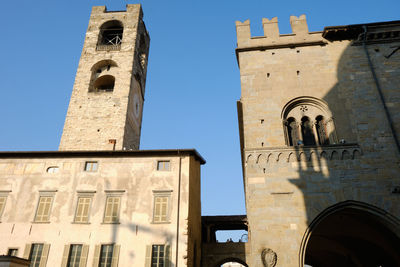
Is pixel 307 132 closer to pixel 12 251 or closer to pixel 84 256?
pixel 84 256

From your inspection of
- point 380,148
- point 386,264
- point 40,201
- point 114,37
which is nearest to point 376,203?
point 380,148

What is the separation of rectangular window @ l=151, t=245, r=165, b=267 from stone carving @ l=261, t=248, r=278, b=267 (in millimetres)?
4854

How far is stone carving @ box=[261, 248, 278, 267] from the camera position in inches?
424

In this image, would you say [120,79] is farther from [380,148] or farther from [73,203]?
[380,148]

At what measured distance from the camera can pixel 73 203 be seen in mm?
14984

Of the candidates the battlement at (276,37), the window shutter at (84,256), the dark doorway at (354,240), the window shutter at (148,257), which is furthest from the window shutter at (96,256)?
the battlement at (276,37)

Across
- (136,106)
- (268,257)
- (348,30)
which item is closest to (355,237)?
(268,257)

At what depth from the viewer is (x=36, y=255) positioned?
13914mm

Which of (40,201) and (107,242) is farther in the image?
(40,201)

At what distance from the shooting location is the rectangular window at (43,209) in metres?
14.7

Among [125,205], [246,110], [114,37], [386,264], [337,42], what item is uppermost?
[114,37]

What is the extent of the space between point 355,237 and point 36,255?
50.8ft

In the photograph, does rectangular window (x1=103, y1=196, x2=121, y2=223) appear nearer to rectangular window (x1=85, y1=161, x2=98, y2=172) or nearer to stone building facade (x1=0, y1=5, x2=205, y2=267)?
stone building facade (x1=0, y1=5, x2=205, y2=267)

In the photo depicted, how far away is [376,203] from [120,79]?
65.5 ft
